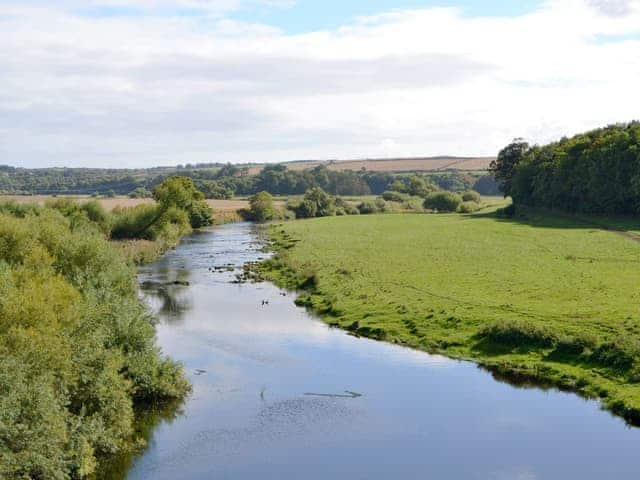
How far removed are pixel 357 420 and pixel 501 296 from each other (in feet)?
78.7

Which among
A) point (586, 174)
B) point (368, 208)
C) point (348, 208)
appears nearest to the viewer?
point (586, 174)

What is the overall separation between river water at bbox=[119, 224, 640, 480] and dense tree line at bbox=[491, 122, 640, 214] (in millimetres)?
69098

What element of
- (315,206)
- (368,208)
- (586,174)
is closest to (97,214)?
(586,174)

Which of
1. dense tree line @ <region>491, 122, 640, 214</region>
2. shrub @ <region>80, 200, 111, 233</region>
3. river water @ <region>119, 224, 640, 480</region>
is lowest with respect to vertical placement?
river water @ <region>119, 224, 640, 480</region>

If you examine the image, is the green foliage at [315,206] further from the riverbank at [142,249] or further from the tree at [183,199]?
the riverbank at [142,249]

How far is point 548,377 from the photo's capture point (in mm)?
39188

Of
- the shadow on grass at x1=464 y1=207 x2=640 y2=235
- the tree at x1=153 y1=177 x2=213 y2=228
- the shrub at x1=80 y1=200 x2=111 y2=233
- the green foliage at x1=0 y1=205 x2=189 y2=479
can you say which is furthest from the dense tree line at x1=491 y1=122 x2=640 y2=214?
the green foliage at x1=0 y1=205 x2=189 y2=479

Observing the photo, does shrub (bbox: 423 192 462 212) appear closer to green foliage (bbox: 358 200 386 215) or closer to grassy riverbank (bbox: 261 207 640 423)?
green foliage (bbox: 358 200 386 215)

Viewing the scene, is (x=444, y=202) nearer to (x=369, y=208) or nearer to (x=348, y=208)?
(x=369, y=208)

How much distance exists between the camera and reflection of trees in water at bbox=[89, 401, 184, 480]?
28.5 meters

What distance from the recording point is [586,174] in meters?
111

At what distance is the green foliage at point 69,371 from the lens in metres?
24.6

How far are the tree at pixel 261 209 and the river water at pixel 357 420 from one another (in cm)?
10953

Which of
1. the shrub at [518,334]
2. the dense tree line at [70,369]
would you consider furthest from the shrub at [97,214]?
the shrub at [518,334]
